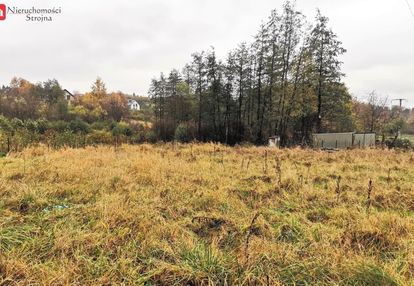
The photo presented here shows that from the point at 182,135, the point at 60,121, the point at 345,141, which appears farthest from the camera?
the point at 60,121

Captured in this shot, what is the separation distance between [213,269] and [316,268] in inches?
32.3

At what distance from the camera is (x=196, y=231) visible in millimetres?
2879

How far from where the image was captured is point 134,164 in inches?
236

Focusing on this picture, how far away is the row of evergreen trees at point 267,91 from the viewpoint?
64.3 ft

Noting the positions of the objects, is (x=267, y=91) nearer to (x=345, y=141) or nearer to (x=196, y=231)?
(x=345, y=141)

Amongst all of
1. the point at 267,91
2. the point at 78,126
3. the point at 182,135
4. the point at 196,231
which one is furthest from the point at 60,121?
the point at 196,231

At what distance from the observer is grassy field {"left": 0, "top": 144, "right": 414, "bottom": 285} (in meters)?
1.92

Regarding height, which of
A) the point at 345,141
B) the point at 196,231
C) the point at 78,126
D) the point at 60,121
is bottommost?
the point at 196,231

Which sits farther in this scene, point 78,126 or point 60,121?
point 60,121

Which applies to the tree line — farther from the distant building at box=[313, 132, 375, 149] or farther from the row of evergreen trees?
the distant building at box=[313, 132, 375, 149]

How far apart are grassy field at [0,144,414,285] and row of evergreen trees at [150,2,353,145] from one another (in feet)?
52.6

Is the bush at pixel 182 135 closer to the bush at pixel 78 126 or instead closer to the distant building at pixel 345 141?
the bush at pixel 78 126

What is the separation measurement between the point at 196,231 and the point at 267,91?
21.0 meters

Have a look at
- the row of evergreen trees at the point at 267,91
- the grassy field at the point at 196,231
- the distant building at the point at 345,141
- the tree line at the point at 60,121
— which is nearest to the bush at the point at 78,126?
the tree line at the point at 60,121
